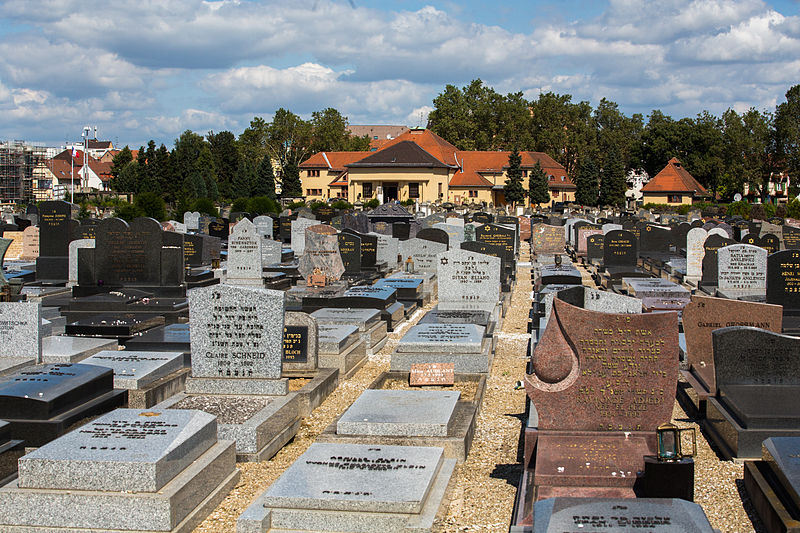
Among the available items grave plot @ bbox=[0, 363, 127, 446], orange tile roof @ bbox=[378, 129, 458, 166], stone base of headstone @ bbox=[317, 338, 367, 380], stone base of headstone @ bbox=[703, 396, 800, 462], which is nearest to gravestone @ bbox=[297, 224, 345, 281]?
stone base of headstone @ bbox=[317, 338, 367, 380]

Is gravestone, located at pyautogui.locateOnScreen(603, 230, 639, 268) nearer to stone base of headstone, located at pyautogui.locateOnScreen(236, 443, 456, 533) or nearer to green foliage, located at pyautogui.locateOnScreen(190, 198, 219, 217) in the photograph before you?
stone base of headstone, located at pyautogui.locateOnScreen(236, 443, 456, 533)

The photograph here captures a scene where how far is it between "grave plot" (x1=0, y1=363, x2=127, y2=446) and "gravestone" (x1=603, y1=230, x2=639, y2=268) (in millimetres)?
15496

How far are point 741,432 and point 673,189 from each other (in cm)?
6967

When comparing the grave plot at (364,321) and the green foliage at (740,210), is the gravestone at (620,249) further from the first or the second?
the green foliage at (740,210)

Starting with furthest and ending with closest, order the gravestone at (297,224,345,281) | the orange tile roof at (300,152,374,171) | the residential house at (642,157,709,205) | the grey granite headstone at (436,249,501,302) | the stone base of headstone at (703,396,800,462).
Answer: the orange tile roof at (300,152,374,171)
the residential house at (642,157,709,205)
the gravestone at (297,224,345,281)
the grey granite headstone at (436,249,501,302)
the stone base of headstone at (703,396,800,462)

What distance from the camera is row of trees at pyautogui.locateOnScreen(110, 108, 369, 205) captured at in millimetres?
63688

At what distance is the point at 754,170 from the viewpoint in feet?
235

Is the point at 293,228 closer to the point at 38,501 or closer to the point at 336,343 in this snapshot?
the point at 336,343

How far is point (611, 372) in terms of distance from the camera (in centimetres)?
628

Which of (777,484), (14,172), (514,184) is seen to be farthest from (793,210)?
(14,172)

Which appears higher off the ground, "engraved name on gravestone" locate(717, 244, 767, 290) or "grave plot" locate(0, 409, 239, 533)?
"engraved name on gravestone" locate(717, 244, 767, 290)

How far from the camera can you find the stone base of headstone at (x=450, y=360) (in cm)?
998

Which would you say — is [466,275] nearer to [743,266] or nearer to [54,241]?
[743,266]

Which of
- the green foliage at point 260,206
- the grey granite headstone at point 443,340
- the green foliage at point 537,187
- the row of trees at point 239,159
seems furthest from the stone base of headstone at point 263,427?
the green foliage at point 537,187
